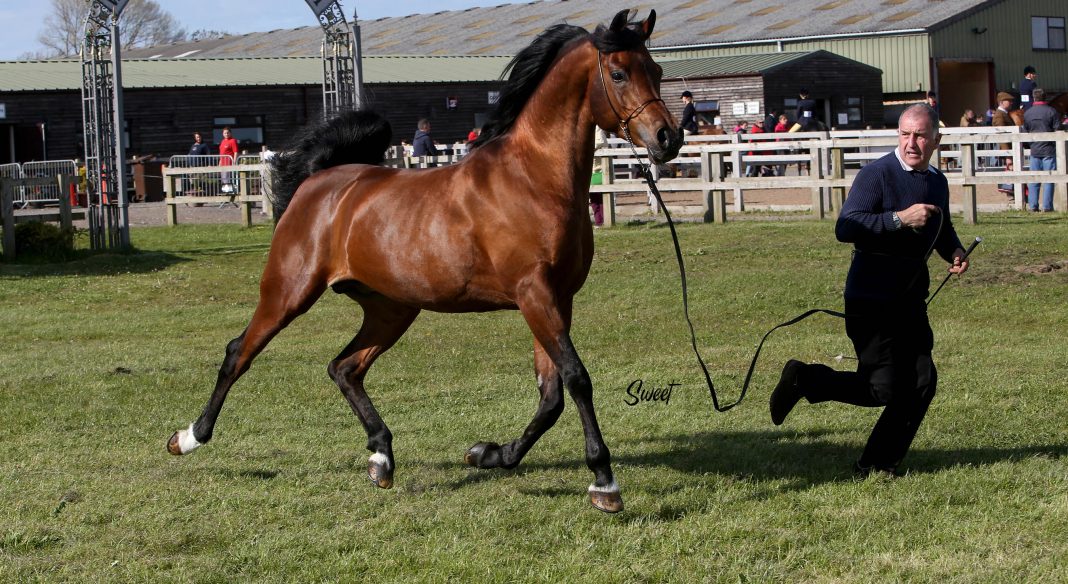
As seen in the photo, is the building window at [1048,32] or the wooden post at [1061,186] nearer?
the wooden post at [1061,186]

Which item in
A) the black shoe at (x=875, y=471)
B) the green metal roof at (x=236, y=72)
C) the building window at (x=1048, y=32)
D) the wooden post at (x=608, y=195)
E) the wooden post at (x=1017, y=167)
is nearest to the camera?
the black shoe at (x=875, y=471)

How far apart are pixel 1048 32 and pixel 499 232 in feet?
159

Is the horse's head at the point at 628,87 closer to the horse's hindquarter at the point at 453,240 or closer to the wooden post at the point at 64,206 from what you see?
the horse's hindquarter at the point at 453,240

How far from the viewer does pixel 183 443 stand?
7.32m

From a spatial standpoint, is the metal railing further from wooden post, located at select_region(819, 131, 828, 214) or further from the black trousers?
the black trousers

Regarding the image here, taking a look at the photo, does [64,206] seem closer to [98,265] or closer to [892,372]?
[98,265]

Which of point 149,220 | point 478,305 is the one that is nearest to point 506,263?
point 478,305

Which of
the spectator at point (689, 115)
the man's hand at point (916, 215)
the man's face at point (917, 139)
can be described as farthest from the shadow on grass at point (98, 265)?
the man's hand at point (916, 215)

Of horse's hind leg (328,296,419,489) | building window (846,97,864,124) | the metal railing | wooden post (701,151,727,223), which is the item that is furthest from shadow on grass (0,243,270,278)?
building window (846,97,864,124)

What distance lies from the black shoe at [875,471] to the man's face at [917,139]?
1527mm

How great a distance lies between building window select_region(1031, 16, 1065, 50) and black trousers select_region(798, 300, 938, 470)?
46394 millimetres

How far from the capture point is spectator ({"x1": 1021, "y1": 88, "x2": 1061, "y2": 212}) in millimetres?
20500

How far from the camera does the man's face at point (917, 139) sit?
624cm

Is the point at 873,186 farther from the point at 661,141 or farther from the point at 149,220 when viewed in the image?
the point at 149,220
